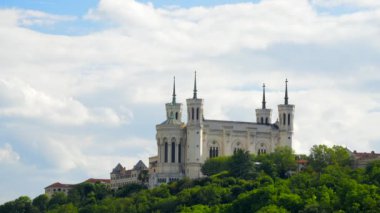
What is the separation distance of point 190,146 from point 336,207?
35134mm

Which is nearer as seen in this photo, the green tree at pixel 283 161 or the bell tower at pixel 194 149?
the green tree at pixel 283 161

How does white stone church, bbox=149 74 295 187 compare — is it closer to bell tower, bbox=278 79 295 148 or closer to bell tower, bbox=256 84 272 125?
bell tower, bbox=278 79 295 148

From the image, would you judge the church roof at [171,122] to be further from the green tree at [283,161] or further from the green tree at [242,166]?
the green tree at [283,161]

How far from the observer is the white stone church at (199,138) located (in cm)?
16000

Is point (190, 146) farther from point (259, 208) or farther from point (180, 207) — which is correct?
point (259, 208)

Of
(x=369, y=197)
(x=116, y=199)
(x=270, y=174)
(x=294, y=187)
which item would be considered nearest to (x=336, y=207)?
(x=369, y=197)

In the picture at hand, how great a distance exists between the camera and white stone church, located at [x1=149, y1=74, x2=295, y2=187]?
525 ft

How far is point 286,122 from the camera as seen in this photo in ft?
542

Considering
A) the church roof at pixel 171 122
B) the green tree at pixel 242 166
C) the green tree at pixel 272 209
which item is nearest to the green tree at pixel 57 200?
the church roof at pixel 171 122

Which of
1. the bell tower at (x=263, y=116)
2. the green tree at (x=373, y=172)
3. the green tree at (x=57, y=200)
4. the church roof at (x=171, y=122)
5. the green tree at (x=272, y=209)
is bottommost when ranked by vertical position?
the green tree at (x=272, y=209)

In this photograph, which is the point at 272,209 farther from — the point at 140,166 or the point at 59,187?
the point at 59,187

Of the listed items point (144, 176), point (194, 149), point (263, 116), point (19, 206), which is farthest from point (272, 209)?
point (19, 206)

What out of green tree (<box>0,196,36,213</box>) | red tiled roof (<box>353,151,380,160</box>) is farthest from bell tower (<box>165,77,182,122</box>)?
green tree (<box>0,196,36,213</box>)

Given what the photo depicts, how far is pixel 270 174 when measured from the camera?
153 metres
